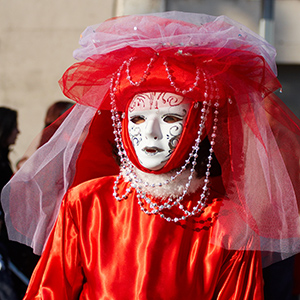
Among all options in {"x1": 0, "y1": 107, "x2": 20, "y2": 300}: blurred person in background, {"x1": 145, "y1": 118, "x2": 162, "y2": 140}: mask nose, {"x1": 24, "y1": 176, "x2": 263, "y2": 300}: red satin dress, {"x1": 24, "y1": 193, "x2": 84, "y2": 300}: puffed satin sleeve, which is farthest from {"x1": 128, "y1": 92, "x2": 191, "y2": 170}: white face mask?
{"x1": 0, "y1": 107, "x2": 20, "y2": 300}: blurred person in background

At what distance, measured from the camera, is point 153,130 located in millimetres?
1662

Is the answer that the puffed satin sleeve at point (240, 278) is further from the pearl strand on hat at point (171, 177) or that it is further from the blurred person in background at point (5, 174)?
the blurred person in background at point (5, 174)

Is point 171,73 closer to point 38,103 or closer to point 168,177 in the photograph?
point 168,177

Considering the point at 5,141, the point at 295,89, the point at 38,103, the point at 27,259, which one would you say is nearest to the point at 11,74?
the point at 38,103

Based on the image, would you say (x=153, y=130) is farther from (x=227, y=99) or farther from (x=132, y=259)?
(x=132, y=259)

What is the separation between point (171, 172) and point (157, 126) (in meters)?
0.20

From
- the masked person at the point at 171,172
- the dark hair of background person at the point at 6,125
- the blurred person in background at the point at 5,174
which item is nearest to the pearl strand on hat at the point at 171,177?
the masked person at the point at 171,172

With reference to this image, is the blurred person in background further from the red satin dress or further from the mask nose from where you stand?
the mask nose

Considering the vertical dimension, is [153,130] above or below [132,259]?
above

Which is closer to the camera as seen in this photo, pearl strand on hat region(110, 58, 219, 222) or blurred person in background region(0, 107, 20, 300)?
pearl strand on hat region(110, 58, 219, 222)

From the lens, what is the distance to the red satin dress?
66.2 inches

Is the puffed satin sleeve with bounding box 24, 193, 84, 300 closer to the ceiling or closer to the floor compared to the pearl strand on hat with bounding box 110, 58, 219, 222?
closer to the floor

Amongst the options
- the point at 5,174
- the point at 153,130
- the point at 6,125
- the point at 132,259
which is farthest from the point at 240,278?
the point at 6,125

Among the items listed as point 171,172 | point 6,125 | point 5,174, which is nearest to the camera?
point 171,172
